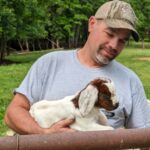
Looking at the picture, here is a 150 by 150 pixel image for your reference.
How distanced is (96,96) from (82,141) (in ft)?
2.81

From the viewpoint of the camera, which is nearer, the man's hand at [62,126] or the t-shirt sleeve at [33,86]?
the man's hand at [62,126]

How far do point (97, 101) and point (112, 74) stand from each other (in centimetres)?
50

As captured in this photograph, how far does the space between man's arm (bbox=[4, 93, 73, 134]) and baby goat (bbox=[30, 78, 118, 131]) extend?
0.15ft

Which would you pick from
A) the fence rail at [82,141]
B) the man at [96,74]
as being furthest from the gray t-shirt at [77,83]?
the fence rail at [82,141]

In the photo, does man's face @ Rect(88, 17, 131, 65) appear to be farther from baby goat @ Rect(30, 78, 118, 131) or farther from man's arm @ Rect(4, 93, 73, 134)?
man's arm @ Rect(4, 93, 73, 134)

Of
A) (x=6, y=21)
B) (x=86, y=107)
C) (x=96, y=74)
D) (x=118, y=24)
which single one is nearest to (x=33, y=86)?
(x=96, y=74)

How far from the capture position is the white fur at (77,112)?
2.34 m

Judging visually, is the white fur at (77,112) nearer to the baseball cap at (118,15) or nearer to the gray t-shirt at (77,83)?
the gray t-shirt at (77,83)

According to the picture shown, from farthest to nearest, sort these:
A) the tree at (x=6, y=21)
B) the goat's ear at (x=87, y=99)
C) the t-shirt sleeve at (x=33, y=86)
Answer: the tree at (x=6, y=21)
the t-shirt sleeve at (x=33, y=86)
the goat's ear at (x=87, y=99)

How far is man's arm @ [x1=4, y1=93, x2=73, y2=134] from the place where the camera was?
7.94 feet

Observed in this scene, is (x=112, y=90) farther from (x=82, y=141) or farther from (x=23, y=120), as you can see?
(x=82, y=141)

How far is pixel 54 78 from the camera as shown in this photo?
9.08 ft

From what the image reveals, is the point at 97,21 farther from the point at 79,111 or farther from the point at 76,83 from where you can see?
the point at 79,111

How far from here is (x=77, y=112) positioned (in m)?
2.38
